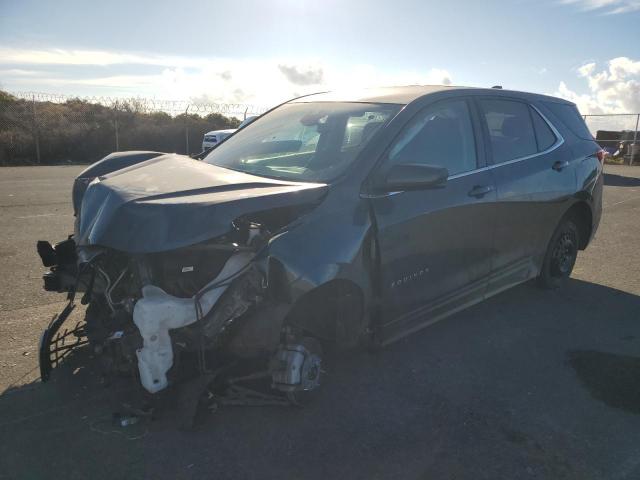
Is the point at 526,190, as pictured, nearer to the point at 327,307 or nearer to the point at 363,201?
the point at 363,201

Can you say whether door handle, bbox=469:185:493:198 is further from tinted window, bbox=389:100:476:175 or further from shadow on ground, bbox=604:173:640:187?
shadow on ground, bbox=604:173:640:187

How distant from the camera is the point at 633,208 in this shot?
10.6m

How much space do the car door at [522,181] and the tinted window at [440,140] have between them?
0.25m

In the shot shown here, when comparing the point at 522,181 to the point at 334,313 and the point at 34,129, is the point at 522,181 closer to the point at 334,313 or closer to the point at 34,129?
the point at 334,313

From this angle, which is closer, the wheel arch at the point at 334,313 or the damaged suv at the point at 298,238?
the damaged suv at the point at 298,238

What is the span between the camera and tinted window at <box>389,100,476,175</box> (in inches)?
146

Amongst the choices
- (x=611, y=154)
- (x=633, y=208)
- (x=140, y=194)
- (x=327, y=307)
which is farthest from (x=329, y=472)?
(x=611, y=154)

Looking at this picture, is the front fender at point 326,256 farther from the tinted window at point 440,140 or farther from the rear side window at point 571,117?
the rear side window at point 571,117

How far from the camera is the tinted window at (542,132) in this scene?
4953 millimetres

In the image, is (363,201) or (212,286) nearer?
(212,286)

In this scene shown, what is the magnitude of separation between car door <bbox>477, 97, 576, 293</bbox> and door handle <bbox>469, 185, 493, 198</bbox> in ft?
0.45

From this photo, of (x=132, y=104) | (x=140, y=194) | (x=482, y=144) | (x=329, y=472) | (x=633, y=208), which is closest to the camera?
(x=329, y=472)

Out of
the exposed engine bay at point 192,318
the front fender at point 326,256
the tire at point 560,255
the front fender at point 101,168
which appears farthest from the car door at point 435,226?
the front fender at point 101,168

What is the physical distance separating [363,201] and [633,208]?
928 centimetres
